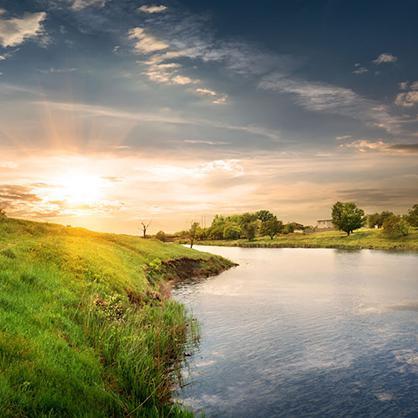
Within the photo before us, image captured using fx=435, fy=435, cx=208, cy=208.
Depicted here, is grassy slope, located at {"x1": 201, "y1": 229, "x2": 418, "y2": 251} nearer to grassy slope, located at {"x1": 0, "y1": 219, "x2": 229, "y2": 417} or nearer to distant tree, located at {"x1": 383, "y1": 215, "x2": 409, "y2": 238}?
distant tree, located at {"x1": 383, "y1": 215, "x2": 409, "y2": 238}

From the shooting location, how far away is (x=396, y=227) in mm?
145875

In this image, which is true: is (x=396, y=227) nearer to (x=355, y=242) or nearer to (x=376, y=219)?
(x=355, y=242)

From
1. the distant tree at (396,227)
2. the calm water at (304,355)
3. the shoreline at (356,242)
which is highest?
the distant tree at (396,227)

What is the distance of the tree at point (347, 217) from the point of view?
165750 millimetres

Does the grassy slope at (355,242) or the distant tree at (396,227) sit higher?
the distant tree at (396,227)

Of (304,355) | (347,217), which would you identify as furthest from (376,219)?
(304,355)

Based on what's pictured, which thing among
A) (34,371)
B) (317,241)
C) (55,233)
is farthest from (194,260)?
(317,241)

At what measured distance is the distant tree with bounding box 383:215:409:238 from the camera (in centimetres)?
14562

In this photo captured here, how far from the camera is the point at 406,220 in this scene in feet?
500

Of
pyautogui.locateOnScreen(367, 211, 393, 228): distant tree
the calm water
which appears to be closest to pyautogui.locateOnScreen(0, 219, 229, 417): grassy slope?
the calm water

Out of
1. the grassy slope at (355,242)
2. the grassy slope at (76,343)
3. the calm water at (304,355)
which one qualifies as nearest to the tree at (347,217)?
the grassy slope at (355,242)

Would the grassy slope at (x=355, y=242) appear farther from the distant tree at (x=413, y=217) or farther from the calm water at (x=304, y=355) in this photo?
the calm water at (x=304, y=355)

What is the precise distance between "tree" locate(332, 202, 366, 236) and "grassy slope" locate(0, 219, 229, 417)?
143 m

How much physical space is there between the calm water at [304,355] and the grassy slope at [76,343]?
224 centimetres
